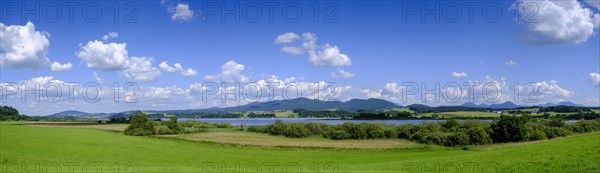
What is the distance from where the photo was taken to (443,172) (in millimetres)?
33594

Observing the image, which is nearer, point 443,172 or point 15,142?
point 443,172

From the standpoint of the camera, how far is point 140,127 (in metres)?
114

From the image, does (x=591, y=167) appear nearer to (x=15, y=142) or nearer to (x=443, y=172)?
(x=443, y=172)

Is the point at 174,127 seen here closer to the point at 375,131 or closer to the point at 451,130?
the point at 375,131

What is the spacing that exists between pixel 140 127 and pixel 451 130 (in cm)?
7243

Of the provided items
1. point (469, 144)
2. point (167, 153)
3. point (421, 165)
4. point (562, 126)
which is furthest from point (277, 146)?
point (562, 126)

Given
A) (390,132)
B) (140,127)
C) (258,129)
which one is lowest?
(258,129)

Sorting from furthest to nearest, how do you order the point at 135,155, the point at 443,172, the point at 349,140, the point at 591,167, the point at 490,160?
the point at 349,140, the point at 135,155, the point at 490,160, the point at 443,172, the point at 591,167

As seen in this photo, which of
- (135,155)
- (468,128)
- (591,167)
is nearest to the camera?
(591,167)

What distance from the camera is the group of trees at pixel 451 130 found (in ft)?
289

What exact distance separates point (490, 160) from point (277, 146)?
4791 centimetres

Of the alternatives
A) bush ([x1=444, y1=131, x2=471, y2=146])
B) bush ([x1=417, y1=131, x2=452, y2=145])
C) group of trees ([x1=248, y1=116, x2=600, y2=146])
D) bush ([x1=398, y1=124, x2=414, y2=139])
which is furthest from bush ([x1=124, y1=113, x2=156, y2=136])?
bush ([x1=444, y1=131, x2=471, y2=146])

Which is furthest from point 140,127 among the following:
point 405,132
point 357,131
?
point 405,132

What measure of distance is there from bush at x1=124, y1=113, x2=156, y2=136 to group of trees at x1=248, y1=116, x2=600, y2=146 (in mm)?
26779
